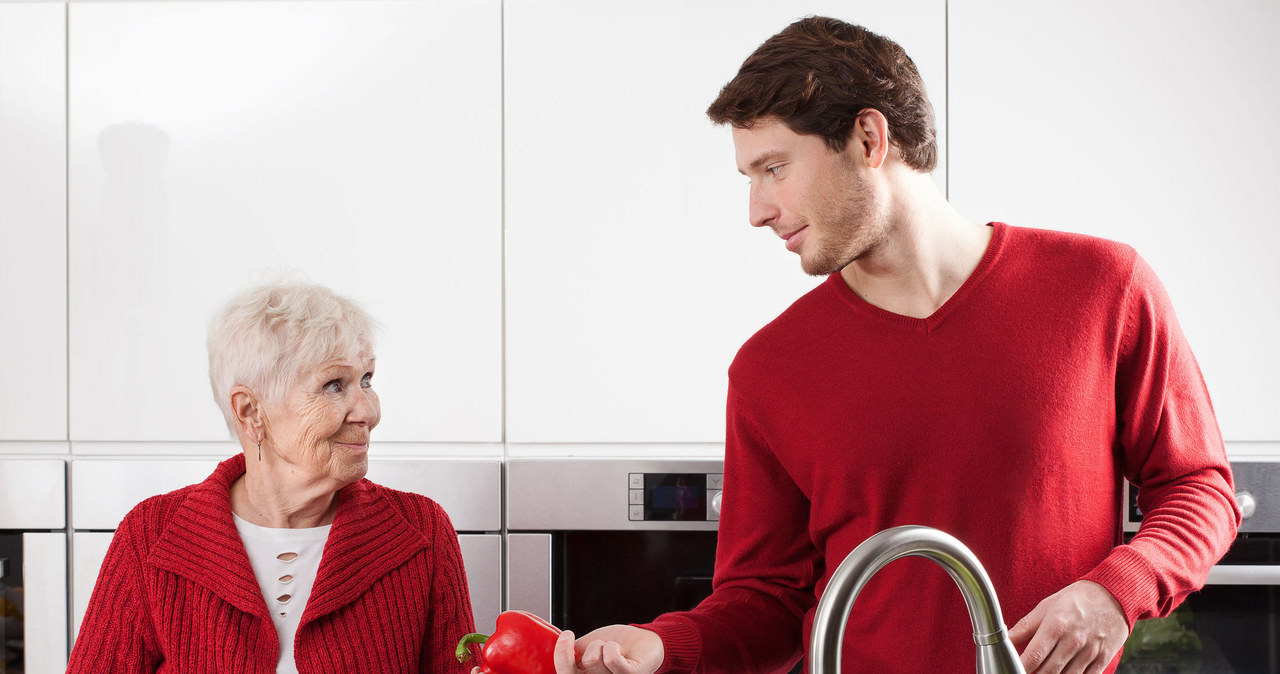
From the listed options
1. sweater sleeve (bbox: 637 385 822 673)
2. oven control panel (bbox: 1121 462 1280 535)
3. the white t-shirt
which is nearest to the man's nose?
sweater sleeve (bbox: 637 385 822 673)

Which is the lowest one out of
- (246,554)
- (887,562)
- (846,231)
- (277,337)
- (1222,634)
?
(1222,634)

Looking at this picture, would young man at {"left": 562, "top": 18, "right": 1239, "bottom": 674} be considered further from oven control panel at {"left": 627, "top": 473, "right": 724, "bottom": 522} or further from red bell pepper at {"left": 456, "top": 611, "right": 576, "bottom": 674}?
oven control panel at {"left": 627, "top": 473, "right": 724, "bottom": 522}

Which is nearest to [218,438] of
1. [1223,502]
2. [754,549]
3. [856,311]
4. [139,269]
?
[139,269]

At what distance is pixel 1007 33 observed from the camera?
5.27 ft

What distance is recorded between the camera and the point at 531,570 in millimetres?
1608

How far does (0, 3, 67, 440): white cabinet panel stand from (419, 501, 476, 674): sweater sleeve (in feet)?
2.52

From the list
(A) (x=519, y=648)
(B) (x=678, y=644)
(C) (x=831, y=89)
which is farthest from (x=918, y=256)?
(A) (x=519, y=648)

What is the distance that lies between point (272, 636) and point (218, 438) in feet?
1.77

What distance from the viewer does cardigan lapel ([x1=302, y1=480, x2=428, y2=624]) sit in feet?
4.07

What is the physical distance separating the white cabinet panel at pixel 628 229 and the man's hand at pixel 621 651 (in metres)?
0.62

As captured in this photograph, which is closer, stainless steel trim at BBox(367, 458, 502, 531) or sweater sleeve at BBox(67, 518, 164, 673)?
sweater sleeve at BBox(67, 518, 164, 673)

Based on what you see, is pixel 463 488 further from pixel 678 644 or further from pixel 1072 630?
pixel 1072 630

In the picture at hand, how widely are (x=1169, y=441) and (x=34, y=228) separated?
175 centimetres

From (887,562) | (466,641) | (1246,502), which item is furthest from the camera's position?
(1246,502)
